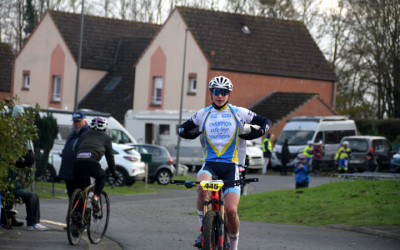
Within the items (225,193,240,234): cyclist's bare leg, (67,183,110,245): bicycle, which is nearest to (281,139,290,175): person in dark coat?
(67,183,110,245): bicycle

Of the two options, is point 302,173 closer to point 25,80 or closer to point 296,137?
point 296,137

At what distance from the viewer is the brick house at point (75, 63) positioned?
197 ft

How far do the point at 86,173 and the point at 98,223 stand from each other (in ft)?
2.37

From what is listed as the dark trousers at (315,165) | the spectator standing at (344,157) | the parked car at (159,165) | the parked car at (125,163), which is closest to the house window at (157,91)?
the dark trousers at (315,165)

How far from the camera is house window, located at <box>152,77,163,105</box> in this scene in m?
56.3

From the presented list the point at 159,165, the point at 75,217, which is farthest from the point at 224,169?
the point at 159,165

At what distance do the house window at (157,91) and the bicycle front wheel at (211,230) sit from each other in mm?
47303

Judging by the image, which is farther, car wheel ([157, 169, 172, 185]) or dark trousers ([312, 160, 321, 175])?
dark trousers ([312, 160, 321, 175])

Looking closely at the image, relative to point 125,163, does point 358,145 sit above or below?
above

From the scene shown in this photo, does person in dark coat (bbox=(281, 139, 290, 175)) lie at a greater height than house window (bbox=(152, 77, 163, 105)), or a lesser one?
lesser

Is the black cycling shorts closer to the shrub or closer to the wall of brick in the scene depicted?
the shrub

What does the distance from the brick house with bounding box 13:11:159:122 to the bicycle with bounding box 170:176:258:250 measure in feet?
161

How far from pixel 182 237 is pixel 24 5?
61615 millimetres

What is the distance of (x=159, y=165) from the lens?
3309 cm
